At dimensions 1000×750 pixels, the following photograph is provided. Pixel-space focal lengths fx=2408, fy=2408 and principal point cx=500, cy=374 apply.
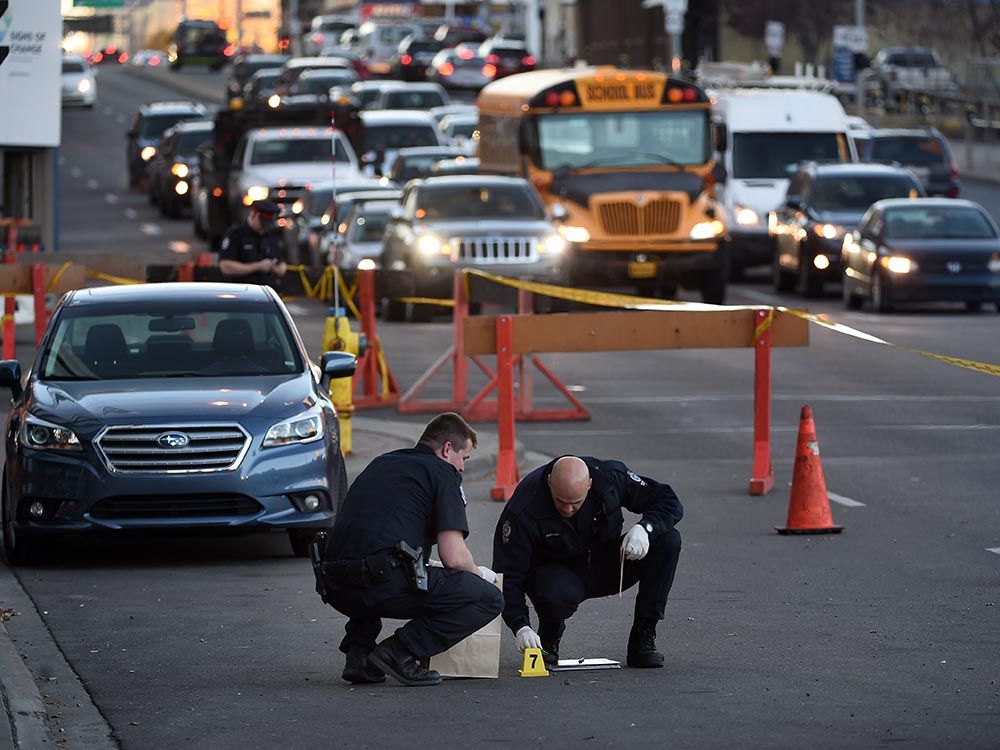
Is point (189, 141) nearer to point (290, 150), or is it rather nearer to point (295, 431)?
point (290, 150)

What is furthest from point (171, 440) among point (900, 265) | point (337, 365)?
point (900, 265)

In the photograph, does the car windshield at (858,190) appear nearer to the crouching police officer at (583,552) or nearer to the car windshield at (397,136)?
the car windshield at (397,136)

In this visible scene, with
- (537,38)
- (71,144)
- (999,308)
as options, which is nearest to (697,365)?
(999,308)

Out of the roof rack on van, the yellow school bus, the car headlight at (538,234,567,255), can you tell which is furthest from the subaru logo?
the roof rack on van

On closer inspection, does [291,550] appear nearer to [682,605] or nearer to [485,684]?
[682,605]

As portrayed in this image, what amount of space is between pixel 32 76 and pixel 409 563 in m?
20.0

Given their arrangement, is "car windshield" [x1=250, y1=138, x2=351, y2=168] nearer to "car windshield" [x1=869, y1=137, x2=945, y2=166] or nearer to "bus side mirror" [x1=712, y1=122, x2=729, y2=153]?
"bus side mirror" [x1=712, y1=122, x2=729, y2=153]

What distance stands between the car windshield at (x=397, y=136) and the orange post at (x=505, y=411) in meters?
31.2

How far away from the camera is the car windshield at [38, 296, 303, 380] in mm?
12945

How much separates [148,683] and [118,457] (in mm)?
2991

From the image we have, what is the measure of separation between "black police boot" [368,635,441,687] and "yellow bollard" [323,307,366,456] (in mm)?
6857

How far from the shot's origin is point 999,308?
3156 cm

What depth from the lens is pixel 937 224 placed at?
31.1 metres

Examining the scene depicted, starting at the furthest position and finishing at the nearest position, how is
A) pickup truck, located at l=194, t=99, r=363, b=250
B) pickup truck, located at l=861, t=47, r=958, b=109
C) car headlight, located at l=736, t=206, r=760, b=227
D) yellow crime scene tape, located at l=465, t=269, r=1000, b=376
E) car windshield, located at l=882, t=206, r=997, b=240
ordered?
pickup truck, located at l=861, t=47, r=958, b=109 < pickup truck, located at l=194, t=99, r=363, b=250 < car headlight, located at l=736, t=206, r=760, b=227 < car windshield, located at l=882, t=206, r=997, b=240 < yellow crime scene tape, located at l=465, t=269, r=1000, b=376
